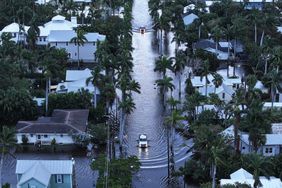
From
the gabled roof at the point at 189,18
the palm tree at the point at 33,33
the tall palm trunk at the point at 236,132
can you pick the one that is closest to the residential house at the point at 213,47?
the gabled roof at the point at 189,18

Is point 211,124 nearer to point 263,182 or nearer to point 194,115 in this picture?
point 194,115

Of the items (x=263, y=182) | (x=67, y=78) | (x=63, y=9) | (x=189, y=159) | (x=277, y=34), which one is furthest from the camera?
(x=63, y=9)

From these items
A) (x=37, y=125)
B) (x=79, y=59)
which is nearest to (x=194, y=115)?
(x=37, y=125)

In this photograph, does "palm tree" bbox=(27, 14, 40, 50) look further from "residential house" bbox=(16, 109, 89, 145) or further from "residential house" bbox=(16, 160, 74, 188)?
"residential house" bbox=(16, 160, 74, 188)

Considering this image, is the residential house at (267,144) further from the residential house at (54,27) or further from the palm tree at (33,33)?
the residential house at (54,27)

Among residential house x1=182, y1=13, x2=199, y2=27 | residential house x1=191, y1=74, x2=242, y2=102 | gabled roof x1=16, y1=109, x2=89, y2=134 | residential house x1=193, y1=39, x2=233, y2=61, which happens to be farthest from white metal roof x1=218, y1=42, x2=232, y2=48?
gabled roof x1=16, y1=109, x2=89, y2=134

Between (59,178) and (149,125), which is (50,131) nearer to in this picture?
(59,178)

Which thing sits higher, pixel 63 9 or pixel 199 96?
pixel 63 9

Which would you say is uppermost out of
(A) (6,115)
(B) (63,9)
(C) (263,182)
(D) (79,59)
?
(B) (63,9)
